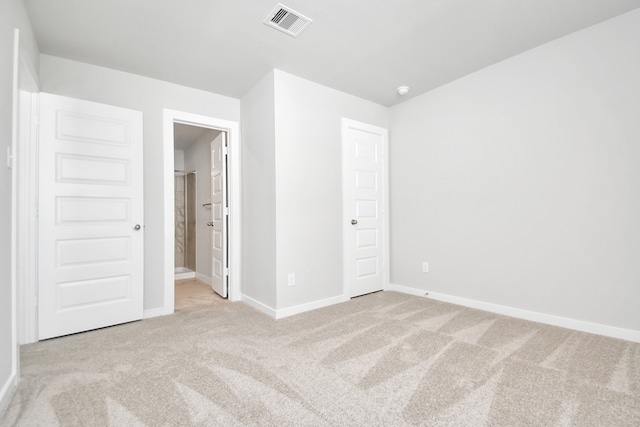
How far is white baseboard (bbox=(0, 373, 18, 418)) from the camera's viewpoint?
1479 millimetres

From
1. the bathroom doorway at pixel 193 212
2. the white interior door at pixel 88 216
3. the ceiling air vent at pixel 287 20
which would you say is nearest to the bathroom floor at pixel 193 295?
the bathroom doorway at pixel 193 212

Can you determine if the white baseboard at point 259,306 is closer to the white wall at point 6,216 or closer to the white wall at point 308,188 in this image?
the white wall at point 308,188

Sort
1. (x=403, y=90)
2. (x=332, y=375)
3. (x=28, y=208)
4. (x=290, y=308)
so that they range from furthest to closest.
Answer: (x=403, y=90), (x=290, y=308), (x=28, y=208), (x=332, y=375)

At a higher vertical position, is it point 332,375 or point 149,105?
point 149,105

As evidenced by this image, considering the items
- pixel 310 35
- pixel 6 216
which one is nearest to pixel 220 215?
pixel 6 216

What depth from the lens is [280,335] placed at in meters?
2.48

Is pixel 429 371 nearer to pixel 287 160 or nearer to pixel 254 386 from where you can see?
pixel 254 386

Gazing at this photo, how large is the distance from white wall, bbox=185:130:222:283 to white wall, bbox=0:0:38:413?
2792mm

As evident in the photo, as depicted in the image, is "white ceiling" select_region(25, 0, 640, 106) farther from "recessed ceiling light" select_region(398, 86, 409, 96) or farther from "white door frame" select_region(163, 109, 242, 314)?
"white door frame" select_region(163, 109, 242, 314)

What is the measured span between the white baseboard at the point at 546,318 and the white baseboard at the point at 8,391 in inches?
142

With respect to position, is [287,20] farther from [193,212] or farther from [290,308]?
[193,212]

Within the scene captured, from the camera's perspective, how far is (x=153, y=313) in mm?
3018

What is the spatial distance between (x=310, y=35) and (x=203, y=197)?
11.0ft

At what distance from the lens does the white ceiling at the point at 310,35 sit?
2.15 m
